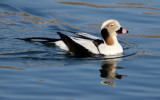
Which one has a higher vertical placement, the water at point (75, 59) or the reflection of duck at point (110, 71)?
the water at point (75, 59)

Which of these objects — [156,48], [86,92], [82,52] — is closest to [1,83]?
[86,92]

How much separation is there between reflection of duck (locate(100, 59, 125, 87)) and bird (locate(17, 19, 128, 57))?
590mm

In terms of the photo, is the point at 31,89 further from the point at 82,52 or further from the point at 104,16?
the point at 104,16

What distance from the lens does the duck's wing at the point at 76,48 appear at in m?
11.4

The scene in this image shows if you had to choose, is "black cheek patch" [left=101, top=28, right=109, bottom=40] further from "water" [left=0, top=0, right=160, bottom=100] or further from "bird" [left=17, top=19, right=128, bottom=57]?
"water" [left=0, top=0, right=160, bottom=100]

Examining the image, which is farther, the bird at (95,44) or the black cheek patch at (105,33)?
the black cheek patch at (105,33)

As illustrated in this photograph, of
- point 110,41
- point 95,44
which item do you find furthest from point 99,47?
point 110,41

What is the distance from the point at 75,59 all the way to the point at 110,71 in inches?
45.4

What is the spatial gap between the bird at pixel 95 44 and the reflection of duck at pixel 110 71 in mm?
590

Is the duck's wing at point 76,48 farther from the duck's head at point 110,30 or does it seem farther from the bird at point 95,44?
the duck's head at point 110,30

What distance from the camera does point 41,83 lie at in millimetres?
8859

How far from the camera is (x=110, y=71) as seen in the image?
10.2 m

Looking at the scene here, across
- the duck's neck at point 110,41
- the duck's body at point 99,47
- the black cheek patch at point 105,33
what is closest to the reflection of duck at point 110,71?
the duck's body at point 99,47

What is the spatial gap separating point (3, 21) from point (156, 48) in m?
4.75
